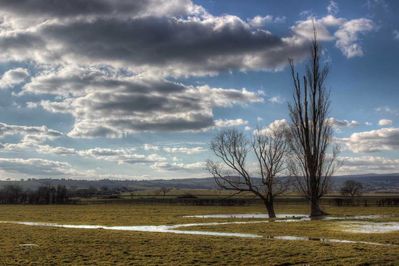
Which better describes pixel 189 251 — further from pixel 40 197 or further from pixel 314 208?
pixel 40 197

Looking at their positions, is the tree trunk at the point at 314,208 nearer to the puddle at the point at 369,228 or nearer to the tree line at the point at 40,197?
the puddle at the point at 369,228

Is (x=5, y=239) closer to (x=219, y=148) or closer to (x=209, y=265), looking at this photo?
(x=209, y=265)

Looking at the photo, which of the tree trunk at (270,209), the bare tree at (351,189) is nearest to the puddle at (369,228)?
the tree trunk at (270,209)

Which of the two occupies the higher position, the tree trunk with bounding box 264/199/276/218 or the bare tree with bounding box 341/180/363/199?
the bare tree with bounding box 341/180/363/199

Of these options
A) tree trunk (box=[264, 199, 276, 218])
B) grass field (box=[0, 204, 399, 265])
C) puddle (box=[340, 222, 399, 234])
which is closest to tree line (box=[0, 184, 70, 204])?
tree trunk (box=[264, 199, 276, 218])

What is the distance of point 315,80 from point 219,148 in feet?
45.7

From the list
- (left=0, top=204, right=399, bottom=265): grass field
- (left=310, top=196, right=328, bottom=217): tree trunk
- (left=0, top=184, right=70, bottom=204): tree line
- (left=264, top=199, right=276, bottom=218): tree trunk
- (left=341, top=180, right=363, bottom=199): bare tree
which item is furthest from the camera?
(left=341, top=180, right=363, bottom=199): bare tree

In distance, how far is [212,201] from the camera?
374 ft

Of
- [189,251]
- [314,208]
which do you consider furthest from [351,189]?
[189,251]

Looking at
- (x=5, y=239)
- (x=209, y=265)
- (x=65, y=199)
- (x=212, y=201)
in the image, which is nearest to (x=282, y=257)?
(x=209, y=265)

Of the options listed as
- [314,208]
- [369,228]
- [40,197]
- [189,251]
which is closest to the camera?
[189,251]

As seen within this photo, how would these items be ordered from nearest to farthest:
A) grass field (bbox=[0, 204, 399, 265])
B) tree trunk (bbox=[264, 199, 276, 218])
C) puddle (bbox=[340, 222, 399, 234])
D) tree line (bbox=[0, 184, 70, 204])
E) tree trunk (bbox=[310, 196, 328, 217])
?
grass field (bbox=[0, 204, 399, 265])
puddle (bbox=[340, 222, 399, 234])
tree trunk (bbox=[310, 196, 328, 217])
tree trunk (bbox=[264, 199, 276, 218])
tree line (bbox=[0, 184, 70, 204])

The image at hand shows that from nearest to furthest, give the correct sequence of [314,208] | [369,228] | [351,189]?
1. [369,228]
2. [314,208]
3. [351,189]

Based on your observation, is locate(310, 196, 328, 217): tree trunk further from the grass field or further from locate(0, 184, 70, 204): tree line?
locate(0, 184, 70, 204): tree line
